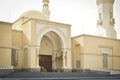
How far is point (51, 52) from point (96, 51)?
4.66m

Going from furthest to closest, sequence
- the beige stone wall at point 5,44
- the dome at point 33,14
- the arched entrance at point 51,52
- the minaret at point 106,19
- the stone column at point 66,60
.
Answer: the minaret at point 106,19 < the dome at point 33,14 < the arched entrance at point 51,52 < the stone column at point 66,60 < the beige stone wall at point 5,44

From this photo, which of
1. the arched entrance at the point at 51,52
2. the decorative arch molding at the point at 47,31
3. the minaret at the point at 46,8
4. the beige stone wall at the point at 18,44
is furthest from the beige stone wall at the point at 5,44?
the minaret at the point at 46,8

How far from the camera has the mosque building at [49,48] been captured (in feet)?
61.2

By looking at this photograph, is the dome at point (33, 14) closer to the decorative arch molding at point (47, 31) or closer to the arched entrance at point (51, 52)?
the arched entrance at point (51, 52)

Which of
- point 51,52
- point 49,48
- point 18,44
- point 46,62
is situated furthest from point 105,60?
point 18,44

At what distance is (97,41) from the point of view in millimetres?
23250

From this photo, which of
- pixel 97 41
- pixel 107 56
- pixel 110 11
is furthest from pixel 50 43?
pixel 110 11

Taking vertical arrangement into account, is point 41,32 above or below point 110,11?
below

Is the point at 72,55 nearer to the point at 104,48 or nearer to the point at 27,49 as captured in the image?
the point at 104,48

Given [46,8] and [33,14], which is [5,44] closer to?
[33,14]

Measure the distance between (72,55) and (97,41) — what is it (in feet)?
9.90

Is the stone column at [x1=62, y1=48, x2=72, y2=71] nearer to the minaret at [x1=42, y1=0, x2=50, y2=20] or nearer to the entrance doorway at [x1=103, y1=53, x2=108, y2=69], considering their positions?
the entrance doorway at [x1=103, y1=53, x2=108, y2=69]

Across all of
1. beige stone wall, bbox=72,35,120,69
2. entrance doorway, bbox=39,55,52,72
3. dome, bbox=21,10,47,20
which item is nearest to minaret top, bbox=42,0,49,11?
dome, bbox=21,10,47,20

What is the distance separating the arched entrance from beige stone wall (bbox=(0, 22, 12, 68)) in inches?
161
